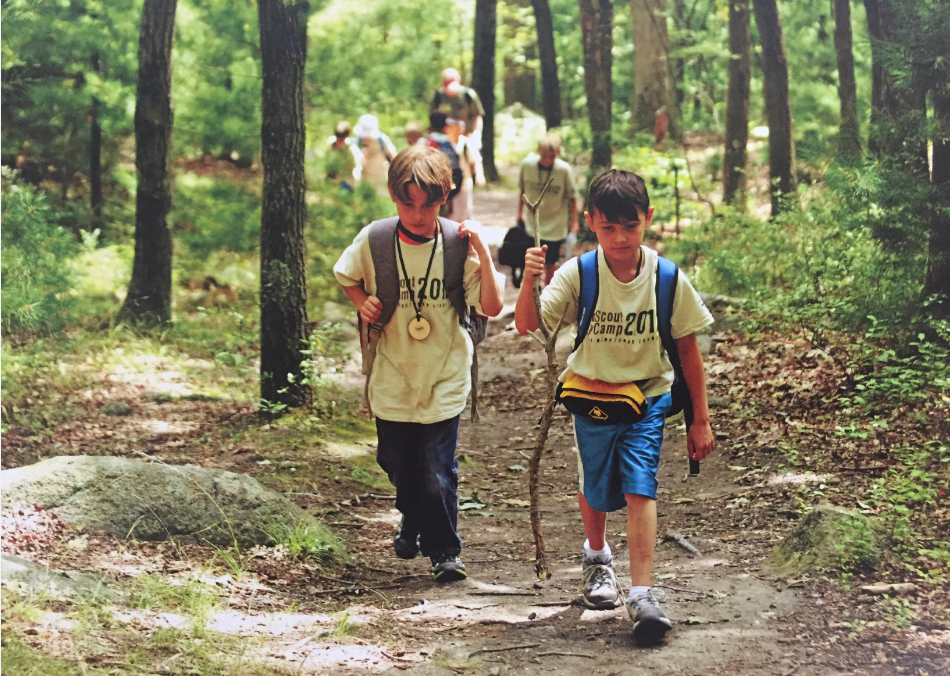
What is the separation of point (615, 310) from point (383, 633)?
1.57 m

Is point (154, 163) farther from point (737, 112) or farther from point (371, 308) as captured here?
point (737, 112)

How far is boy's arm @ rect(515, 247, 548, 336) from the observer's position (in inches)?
149

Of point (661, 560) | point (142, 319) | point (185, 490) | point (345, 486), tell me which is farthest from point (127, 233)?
point (661, 560)

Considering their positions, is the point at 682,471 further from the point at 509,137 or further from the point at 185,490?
the point at 509,137

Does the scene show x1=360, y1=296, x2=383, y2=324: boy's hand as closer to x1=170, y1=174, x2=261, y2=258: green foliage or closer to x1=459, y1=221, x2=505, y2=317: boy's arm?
x1=459, y1=221, x2=505, y2=317: boy's arm

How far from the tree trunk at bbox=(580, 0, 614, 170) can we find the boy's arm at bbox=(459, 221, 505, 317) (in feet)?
35.7

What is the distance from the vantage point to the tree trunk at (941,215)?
6.28 meters

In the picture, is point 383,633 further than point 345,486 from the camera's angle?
No

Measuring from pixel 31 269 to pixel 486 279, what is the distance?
3.30m

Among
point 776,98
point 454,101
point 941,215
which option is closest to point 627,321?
point 941,215

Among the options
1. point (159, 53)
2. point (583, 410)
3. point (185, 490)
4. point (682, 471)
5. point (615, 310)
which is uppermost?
point (159, 53)

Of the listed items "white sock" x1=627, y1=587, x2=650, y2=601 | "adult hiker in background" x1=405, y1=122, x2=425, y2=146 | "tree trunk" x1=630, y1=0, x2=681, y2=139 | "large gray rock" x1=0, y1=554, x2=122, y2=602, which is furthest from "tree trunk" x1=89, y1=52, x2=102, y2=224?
"tree trunk" x1=630, y1=0, x2=681, y2=139

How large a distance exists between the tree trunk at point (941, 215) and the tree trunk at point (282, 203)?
13.5 ft

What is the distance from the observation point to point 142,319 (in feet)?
27.0
